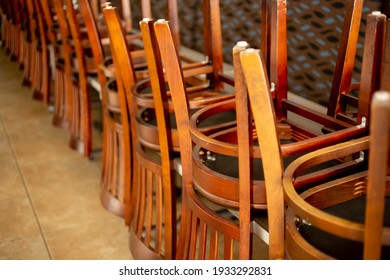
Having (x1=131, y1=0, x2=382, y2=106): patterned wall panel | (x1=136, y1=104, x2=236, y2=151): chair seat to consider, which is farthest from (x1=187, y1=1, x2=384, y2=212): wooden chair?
(x1=131, y1=0, x2=382, y2=106): patterned wall panel

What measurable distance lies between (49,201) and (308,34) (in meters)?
1.41

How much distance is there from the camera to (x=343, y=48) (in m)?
1.63

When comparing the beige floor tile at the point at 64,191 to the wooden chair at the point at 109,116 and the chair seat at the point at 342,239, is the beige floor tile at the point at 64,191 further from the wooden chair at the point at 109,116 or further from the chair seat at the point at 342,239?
the chair seat at the point at 342,239

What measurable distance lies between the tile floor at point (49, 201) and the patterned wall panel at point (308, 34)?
3.29 ft

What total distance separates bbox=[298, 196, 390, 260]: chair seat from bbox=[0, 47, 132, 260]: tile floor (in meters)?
1.15

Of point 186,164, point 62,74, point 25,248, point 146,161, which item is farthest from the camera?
point 62,74

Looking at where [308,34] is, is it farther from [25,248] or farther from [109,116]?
[25,248]

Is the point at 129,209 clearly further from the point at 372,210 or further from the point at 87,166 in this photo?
the point at 372,210

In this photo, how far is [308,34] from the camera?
7.55 feet

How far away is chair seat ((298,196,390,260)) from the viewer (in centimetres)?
109

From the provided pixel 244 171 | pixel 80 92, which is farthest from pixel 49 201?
pixel 244 171

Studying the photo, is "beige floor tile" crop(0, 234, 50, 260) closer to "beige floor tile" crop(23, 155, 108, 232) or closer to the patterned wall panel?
"beige floor tile" crop(23, 155, 108, 232)

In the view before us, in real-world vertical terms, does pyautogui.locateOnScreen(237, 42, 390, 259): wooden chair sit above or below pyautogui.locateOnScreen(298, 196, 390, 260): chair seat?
above

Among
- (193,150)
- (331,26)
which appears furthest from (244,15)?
(193,150)
